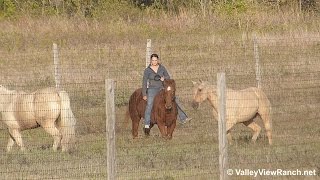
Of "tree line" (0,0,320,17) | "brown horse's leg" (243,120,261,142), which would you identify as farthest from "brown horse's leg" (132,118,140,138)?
"tree line" (0,0,320,17)

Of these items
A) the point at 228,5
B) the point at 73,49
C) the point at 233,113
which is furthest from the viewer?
the point at 228,5

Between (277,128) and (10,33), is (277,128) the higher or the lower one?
the lower one

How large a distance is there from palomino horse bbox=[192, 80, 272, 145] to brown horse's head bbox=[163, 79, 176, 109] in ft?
→ 1.44

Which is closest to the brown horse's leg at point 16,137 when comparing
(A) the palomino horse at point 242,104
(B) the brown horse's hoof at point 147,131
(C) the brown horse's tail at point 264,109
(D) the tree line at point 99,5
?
(B) the brown horse's hoof at point 147,131

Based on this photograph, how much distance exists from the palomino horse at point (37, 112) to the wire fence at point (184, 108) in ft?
1.12

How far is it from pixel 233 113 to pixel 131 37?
50.7 feet

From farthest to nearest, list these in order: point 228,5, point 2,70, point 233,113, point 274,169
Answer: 1. point 228,5
2. point 2,70
3. point 233,113
4. point 274,169

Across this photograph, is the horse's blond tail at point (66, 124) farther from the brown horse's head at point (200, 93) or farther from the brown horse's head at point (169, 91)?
the brown horse's head at point (200, 93)

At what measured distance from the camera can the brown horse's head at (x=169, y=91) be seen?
59.1 feet

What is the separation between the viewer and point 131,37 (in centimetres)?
3219

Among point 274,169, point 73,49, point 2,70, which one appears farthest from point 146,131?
point 73,49

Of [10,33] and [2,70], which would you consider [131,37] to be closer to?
[10,33]

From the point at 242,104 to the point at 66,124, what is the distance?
3.21m

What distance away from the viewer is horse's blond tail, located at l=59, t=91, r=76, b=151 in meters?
16.1
